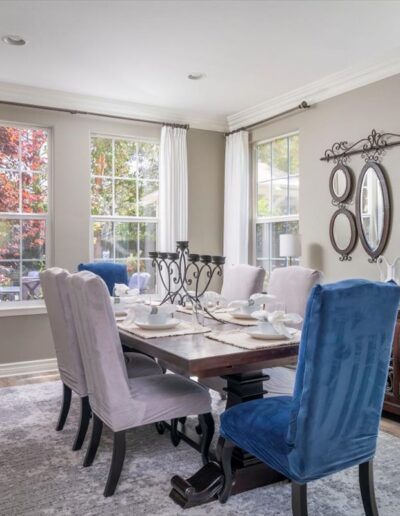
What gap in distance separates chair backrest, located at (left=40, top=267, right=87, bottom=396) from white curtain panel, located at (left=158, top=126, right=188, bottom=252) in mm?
2418

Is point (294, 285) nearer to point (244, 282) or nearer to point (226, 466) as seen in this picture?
point (244, 282)

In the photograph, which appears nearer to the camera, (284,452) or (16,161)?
(284,452)

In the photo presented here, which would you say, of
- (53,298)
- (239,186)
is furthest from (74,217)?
(53,298)

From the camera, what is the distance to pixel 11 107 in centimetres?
460

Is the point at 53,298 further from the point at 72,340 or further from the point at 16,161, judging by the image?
the point at 16,161

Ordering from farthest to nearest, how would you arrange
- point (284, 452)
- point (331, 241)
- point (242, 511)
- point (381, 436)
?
point (331, 241)
point (381, 436)
point (242, 511)
point (284, 452)

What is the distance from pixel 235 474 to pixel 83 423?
0.95 m

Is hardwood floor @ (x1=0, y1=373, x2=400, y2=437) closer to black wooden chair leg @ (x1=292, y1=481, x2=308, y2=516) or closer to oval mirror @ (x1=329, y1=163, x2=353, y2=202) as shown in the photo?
oval mirror @ (x1=329, y1=163, x2=353, y2=202)

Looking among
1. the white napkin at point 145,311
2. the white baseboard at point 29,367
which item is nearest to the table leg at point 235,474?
the white napkin at point 145,311

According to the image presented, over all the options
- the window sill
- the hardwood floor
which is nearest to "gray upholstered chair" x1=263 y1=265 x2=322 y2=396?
the hardwood floor

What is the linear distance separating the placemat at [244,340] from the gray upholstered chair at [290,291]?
0.44m

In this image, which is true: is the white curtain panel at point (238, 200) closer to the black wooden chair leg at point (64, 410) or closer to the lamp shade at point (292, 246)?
the lamp shade at point (292, 246)

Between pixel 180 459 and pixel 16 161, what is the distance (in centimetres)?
328

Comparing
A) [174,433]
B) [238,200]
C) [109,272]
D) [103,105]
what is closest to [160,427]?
[174,433]
